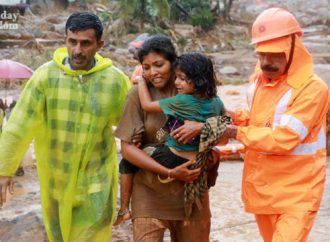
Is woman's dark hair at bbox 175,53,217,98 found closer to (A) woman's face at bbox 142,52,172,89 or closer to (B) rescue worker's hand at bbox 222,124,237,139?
(A) woman's face at bbox 142,52,172,89

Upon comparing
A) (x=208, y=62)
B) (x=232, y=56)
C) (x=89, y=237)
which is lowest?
(x=232, y=56)

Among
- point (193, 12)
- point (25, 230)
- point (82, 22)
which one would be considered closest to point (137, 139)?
point (82, 22)

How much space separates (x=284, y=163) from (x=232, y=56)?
1775 cm

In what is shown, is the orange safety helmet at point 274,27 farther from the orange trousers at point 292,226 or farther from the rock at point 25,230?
the rock at point 25,230

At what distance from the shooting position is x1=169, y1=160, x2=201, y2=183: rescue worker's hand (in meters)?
2.96

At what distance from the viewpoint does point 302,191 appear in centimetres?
309

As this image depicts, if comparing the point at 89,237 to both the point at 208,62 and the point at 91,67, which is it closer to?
the point at 91,67

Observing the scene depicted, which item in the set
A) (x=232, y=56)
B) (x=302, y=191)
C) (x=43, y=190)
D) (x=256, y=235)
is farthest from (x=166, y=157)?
A: (x=232, y=56)

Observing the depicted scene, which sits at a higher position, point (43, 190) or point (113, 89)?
point (113, 89)

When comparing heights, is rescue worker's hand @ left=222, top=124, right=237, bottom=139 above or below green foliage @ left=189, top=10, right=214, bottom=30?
above

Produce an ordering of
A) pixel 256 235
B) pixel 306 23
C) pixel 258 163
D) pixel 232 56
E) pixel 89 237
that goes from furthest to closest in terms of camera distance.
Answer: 1. pixel 306 23
2. pixel 232 56
3. pixel 256 235
4. pixel 89 237
5. pixel 258 163

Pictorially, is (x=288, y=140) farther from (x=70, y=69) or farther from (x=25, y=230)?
(x=25, y=230)

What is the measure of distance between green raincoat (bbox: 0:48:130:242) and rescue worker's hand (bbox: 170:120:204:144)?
2.06 ft

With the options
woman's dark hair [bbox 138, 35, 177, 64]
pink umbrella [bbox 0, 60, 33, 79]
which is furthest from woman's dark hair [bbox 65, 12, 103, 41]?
pink umbrella [bbox 0, 60, 33, 79]
